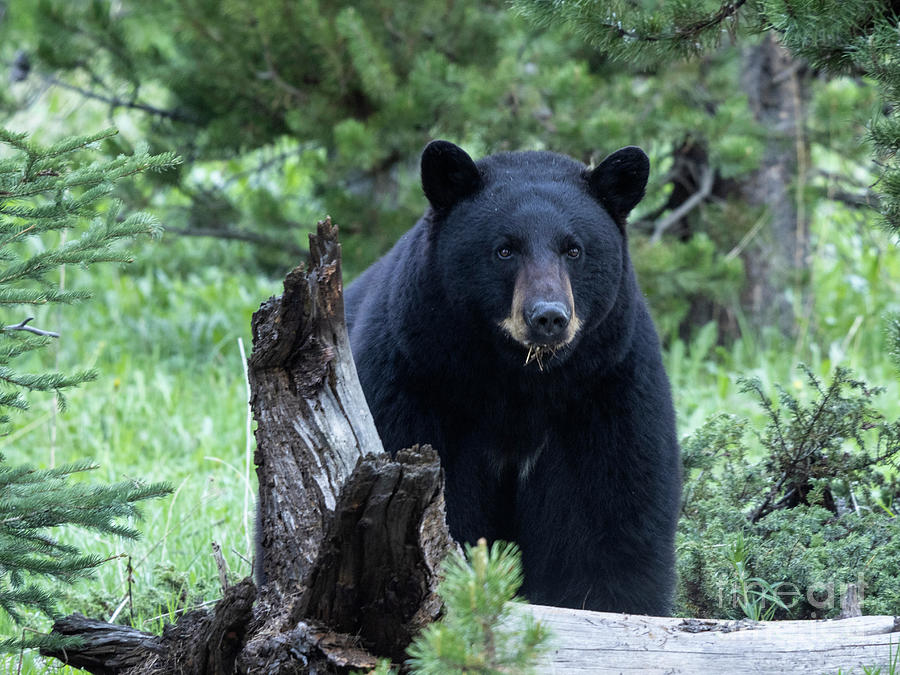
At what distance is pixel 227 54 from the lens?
20.7ft

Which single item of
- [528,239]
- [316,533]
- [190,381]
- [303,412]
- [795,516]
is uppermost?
[190,381]

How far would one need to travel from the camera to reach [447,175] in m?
3.20

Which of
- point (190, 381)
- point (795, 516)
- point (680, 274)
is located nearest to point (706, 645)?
point (795, 516)

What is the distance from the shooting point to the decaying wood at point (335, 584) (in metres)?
2.08

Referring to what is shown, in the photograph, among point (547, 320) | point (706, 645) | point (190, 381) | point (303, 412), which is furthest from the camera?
point (190, 381)

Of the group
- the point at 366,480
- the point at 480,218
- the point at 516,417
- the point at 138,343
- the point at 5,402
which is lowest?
the point at 366,480

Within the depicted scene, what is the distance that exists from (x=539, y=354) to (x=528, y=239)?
34 centimetres

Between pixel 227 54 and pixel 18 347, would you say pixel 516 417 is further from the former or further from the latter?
pixel 227 54

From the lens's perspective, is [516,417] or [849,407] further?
[849,407]

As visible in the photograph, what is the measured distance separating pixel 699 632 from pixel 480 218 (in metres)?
1.39

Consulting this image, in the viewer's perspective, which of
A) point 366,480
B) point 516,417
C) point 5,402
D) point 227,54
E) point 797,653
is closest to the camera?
point 366,480

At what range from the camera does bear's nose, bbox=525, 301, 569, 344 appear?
108 inches

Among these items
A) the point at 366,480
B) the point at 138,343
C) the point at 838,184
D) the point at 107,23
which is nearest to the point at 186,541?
the point at 366,480

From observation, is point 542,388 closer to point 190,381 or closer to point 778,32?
point 778,32
